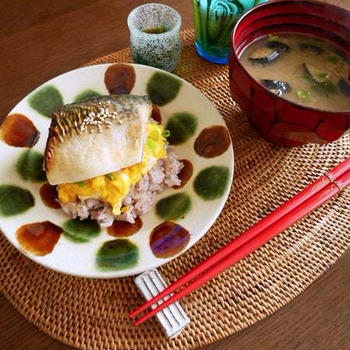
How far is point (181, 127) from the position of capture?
1345mm

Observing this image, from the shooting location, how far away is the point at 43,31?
6.02 feet

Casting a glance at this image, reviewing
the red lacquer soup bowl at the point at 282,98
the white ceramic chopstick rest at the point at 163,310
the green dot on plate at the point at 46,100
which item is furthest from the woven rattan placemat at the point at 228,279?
the green dot on plate at the point at 46,100

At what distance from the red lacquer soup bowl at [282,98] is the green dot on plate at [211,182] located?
0.21 metres

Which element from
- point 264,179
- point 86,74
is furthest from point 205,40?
point 264,179

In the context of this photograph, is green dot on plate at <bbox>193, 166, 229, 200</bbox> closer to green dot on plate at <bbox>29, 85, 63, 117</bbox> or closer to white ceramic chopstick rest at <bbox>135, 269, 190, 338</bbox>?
white ceramic chopstick rest at <bbox>135, 269, 190, 338</bbox>

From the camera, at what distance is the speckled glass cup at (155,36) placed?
4.85 feet

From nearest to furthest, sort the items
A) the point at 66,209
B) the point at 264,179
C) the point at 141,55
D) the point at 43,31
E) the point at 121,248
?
the point at 121,248, the point at 66,209, the point at 264,179, the point at 141,55, the point at 43,31

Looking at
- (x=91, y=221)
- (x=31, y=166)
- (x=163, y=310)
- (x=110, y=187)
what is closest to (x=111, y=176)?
(x=110, y=187)

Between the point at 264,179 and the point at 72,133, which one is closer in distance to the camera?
the point at 72,133

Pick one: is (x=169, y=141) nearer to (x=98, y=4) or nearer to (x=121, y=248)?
(x=121, y=248)

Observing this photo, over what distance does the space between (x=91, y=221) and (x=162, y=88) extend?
507 millimetres

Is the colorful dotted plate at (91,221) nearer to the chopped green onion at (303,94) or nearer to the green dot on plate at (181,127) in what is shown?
the green dot on plate at (181,127)

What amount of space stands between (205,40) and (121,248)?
0.91m

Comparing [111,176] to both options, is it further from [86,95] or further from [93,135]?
[86,95]
